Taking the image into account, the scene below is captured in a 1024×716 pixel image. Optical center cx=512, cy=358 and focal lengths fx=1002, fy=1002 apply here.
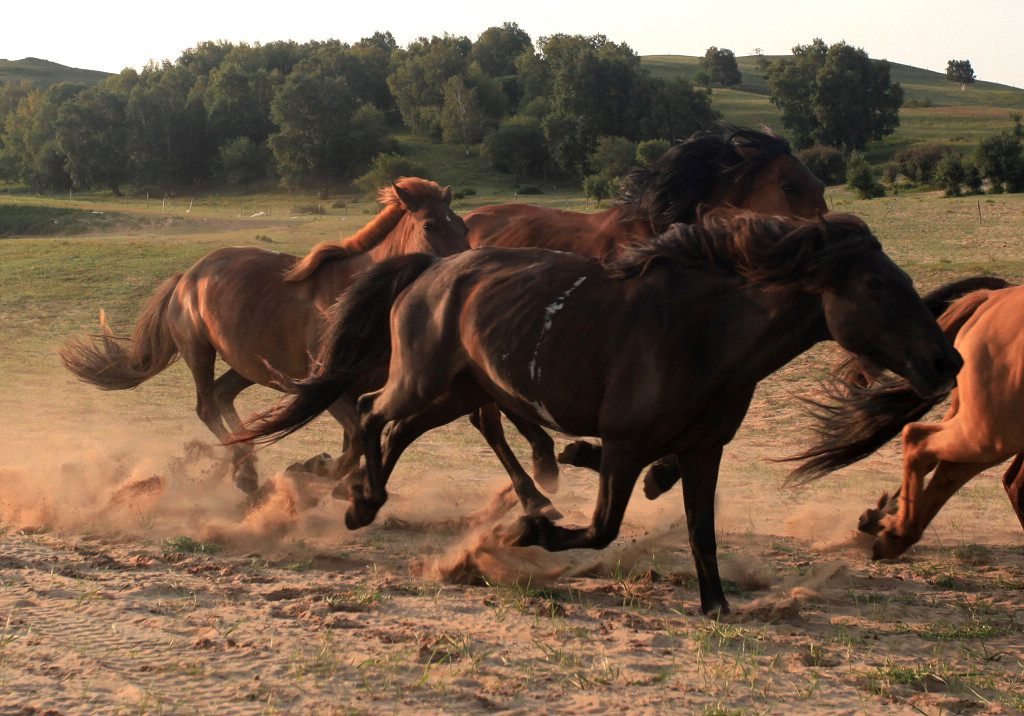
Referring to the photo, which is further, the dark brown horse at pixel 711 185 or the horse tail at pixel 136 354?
the horse tail at pixel 136 354

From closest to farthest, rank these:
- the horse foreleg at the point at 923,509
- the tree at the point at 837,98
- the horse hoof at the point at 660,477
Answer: the horse foreleg at the point at 923,509 → the horse hoof at the point at 660,477 → the tree at the point at 837,98

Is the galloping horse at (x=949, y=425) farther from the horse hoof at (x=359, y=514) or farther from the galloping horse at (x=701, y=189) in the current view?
the horse hoof at (x=359, y=514)

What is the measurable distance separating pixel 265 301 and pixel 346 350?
1246mm

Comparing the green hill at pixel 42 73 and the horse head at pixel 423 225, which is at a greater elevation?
the green hill at pixel 42 73

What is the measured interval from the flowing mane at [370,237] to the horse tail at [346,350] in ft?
2.65

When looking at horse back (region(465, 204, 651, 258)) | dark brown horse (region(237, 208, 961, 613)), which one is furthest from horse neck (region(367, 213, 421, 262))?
dark brown horse (region(237, 208, 961, 613))

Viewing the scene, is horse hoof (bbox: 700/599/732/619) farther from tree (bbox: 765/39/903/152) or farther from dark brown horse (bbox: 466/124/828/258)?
tree (bbox: 765/39/903/152)

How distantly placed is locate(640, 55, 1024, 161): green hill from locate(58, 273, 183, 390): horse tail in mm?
41832

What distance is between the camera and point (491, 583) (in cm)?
452

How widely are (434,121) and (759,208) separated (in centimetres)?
6903

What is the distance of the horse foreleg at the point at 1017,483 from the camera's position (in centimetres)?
522

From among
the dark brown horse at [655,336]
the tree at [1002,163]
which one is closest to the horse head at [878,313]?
the dark brown horse at [655,336]

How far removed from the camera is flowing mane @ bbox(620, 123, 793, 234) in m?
6.03

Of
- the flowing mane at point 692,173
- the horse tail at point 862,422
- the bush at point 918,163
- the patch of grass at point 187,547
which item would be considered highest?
the bush at point 918,163
